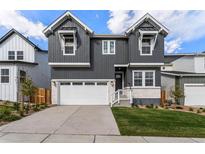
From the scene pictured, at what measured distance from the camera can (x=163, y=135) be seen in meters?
9.60

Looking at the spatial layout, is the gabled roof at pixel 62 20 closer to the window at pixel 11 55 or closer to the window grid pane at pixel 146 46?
the window grid pane at pixel 146 46

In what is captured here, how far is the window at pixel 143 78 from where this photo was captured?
2369cm

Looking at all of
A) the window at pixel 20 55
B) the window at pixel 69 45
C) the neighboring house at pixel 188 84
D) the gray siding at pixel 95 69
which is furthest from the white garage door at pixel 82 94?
the neighboring house at pixel 188 84

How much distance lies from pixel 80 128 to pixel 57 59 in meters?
13.7

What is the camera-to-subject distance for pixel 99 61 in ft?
79.2

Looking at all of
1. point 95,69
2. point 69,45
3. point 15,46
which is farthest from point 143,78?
point 15,46

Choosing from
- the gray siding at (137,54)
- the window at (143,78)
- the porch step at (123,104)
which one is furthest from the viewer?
the window at (143,78)

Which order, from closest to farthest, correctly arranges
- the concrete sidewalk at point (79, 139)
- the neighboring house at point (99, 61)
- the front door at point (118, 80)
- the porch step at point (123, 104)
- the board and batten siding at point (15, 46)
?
the concrete sidewalk at point (79, 139) → the porch step at point (123, 104) → the neighboring house at point (99, 61) → the front door at point (118, 80) → the board and batten siding at point (15, 46)

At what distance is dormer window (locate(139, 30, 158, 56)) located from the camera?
2337cm

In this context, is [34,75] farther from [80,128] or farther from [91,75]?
[80,128]

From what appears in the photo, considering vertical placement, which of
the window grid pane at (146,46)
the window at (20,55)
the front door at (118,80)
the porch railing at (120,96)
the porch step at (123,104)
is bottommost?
the porch step at (123,104)

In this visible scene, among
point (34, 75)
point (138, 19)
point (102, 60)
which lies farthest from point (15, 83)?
point (138, 19)

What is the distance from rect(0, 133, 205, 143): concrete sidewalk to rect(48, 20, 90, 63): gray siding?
1465cm

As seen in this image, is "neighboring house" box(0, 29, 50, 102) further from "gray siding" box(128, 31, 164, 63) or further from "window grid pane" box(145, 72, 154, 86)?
"window grid pane" box(145, 72, 154, 86)
